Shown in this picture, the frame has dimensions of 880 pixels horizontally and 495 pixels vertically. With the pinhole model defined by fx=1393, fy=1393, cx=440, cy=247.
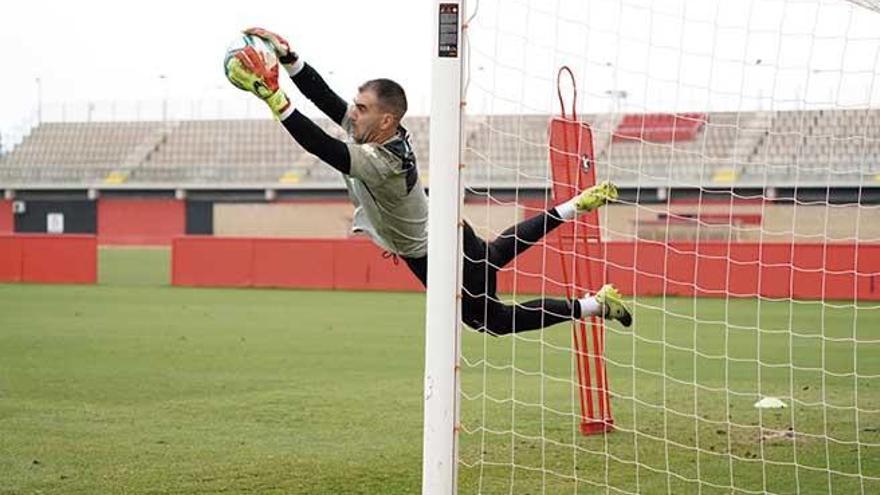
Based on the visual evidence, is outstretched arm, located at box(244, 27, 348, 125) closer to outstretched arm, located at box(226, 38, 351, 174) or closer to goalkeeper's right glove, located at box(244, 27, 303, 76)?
goalkeeper's right glove, located at box(244, 27, 303, 76)

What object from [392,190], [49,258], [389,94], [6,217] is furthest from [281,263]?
[6,217]

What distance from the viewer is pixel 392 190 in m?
6.54

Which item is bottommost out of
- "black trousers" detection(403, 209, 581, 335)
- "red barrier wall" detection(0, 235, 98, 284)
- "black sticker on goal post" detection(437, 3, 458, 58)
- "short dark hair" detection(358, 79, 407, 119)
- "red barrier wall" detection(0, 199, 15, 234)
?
"red barrier wall" detection(0, 199, 15, 234)

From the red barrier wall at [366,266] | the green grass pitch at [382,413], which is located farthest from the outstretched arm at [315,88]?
the red barrier wall at [366,266]

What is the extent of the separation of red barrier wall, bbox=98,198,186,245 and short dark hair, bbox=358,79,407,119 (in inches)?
1799

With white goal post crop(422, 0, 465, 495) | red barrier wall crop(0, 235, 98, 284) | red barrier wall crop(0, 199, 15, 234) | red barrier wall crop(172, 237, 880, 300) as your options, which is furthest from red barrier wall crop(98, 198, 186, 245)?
white goal post crop(422, 0, 465, 495)

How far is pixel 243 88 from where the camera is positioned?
18.8 ft

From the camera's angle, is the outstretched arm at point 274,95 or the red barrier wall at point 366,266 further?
the red barrier wall at point 366,266

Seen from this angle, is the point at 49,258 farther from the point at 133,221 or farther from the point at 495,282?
the point at 133,221

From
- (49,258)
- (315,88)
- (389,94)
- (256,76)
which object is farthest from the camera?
(49,258)

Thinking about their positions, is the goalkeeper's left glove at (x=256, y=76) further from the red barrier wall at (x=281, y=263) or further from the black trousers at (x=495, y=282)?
the red barrier wall at (x=281, y=263)

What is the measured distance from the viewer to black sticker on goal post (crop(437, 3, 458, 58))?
584 centimetres

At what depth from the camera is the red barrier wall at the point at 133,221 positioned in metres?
51.4

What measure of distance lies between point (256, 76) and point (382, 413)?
14.3 ft
